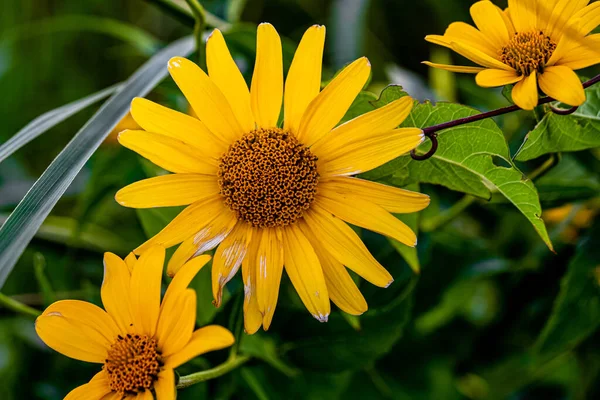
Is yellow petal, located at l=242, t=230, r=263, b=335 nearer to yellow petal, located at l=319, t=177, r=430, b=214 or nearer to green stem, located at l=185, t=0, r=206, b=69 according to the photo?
yellow petal, located at l=319, t=177, r=430, b=214

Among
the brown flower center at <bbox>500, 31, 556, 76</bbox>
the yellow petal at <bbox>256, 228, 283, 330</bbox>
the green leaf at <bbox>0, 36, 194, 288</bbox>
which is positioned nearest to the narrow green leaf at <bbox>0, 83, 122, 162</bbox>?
the green leaf at <bbox>0, 36, 194, 288</bbox>

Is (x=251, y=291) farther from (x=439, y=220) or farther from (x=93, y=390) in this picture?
(x=439, y=220)

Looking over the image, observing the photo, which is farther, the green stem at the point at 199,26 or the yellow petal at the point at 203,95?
the green stem at the point at 199,26

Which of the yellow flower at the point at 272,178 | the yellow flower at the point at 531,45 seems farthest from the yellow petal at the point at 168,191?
the yellow flower at the point at 531,45

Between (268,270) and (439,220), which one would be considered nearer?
(268,270)

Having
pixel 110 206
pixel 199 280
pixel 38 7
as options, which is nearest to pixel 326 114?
pixel 199 280

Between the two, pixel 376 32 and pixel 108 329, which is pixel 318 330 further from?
pixel 376 32

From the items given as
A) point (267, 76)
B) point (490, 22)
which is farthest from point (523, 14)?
point (267, 76)

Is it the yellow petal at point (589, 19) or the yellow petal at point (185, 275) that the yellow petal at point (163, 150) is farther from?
the yellow petal at point (589, 19)
